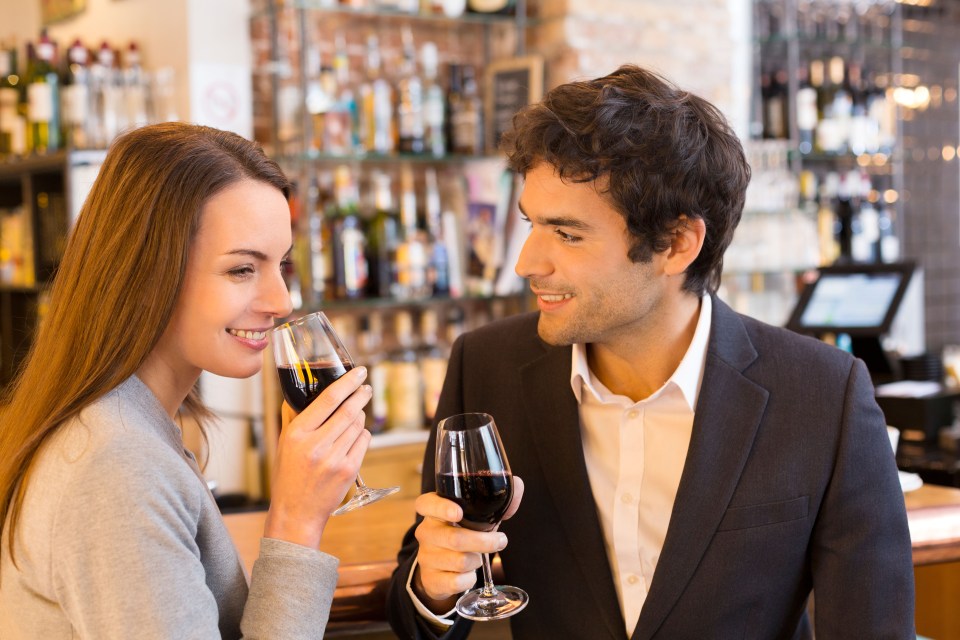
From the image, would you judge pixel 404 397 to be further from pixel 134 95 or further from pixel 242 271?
pixel 242 271

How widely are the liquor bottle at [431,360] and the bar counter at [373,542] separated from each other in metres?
1.87

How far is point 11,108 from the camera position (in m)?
4.25

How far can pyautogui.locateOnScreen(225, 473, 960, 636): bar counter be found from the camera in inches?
69.8

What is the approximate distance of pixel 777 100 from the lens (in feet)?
16.2

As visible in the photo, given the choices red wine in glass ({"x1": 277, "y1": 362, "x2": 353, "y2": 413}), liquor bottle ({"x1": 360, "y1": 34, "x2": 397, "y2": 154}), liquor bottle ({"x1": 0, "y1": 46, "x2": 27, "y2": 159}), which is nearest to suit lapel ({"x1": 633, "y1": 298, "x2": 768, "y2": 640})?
red wine in glass ({"x1": 277, "y1": 362, "x2": 353, "y2": 413})

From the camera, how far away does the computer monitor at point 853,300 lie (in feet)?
10.0

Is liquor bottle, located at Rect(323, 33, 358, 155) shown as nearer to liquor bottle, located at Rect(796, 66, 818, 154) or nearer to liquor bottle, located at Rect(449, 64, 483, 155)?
liquor bottle, located at Rect(449, 64, 483, 155)

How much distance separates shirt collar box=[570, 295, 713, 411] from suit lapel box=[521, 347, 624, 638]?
18mm

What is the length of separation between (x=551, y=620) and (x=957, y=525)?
847 mm

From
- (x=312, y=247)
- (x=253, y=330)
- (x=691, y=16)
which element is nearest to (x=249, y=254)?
(x=253, y=330)

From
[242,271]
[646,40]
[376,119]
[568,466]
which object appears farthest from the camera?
[646,40]

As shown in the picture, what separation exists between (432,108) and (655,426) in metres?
2.73

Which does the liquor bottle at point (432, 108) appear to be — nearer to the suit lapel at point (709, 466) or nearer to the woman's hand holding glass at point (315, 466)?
the suit lapel at point (709, 466)

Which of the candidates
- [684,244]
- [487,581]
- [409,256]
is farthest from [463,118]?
[487,581]
